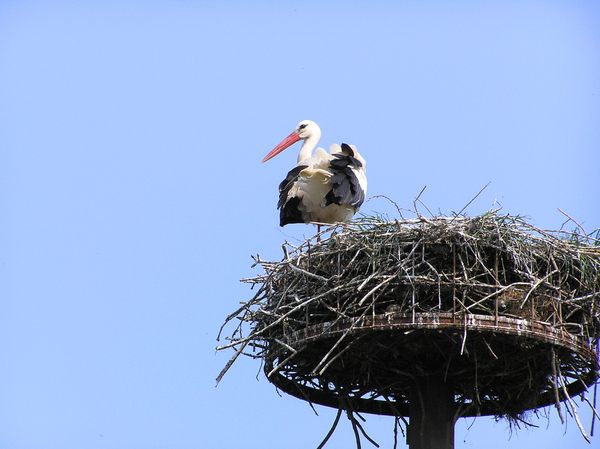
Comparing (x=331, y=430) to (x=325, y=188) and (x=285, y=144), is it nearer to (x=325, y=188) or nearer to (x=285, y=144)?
(x=325, y=188)

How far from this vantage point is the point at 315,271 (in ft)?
29.3

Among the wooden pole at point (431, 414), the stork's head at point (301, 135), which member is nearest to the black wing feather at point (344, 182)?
the stork's head at point (301, 135)

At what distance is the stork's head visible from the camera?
12773 mm

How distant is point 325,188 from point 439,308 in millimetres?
3108

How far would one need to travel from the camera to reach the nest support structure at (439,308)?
8281mm

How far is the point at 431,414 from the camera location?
931 centimetres

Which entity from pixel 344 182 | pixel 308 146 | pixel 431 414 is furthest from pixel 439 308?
pixel 308 146

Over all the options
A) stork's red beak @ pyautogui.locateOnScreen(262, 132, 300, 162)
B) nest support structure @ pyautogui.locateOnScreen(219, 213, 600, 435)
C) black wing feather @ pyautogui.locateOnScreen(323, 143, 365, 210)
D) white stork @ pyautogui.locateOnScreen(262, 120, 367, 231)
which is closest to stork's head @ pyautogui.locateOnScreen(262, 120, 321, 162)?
stork's red beak @ pyautogui.locateOnScreen(262, 132, 300, 162)

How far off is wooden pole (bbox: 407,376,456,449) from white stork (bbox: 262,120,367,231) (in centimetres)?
241

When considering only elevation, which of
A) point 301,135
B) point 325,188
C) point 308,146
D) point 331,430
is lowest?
point 331,430

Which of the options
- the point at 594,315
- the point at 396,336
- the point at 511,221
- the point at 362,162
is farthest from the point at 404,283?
the point at 362,162

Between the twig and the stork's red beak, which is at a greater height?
the stork's red beak

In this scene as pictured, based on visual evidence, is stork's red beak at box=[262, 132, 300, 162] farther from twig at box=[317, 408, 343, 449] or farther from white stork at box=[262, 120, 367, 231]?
twig at box=[317, 408, 343, 449]

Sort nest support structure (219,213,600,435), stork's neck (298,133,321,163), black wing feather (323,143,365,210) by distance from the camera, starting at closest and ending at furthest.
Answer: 1. nest support structure (219,213,600,435)
2. black wing feather (323,143,365,210)
3. stork's neck (298,133,321,163)
